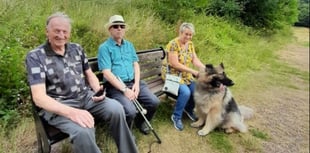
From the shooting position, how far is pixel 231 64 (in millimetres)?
8195

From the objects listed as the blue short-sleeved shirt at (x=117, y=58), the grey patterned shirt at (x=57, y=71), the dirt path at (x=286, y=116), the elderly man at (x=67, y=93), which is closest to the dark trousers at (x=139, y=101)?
the blue short-sleeved shirt at (x=117, y=58)

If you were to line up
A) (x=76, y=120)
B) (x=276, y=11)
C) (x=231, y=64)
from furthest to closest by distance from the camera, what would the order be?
(x=276, y=11)
(x=231, y=64)
(x=76, y=120)

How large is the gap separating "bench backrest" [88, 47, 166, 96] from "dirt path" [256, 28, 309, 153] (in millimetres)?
1649

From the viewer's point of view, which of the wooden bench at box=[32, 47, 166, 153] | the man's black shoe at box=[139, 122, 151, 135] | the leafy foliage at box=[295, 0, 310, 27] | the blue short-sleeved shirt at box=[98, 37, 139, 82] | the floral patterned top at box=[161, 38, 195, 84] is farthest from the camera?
the leafy foliage at box=[295, 0, 310, 27]

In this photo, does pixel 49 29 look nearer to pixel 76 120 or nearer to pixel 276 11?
pixel 76 120

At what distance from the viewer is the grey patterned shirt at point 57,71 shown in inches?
98.5

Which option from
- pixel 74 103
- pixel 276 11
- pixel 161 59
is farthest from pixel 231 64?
pixel 276 11

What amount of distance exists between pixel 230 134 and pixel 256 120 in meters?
1.01

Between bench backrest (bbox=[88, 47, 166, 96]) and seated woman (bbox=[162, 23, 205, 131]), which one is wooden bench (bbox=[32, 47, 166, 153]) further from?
seated woman (bbox=[162, 23, 205, 131])

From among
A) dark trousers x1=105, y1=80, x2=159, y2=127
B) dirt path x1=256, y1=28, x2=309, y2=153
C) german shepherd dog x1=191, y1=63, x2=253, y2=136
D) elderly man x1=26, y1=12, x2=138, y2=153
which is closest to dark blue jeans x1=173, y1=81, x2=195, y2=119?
german shepherd dog x1=191, y1=63, x2=253, y2=136

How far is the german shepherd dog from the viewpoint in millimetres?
3916

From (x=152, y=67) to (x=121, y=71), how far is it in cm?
99

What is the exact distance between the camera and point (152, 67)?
14.6 ft

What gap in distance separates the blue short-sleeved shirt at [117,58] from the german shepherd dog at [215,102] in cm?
98
